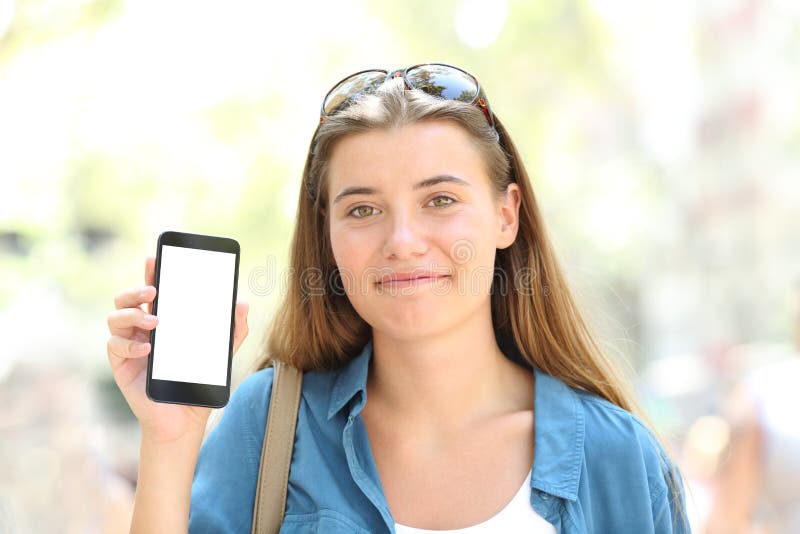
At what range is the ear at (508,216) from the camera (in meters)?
2.48

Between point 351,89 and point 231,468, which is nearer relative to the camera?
point 231,468

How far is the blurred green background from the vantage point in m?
4.18

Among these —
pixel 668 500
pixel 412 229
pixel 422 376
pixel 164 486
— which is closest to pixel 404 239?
pixel 412 229

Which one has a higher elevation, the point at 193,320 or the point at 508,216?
the point at 508,216

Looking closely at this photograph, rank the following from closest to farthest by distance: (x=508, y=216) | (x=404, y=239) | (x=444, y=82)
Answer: (x=404, y=239) → (x=444, y=82) → (x=508, y=216)

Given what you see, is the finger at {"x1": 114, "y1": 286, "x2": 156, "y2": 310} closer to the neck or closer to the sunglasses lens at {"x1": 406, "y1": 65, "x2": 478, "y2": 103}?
the neck

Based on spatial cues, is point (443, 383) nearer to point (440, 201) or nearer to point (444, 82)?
point (440, 201)

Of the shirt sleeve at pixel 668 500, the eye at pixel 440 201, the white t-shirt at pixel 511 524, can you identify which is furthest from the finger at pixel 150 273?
the shirt sleeve at pixel 668 500

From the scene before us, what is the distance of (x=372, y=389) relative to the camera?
252cm

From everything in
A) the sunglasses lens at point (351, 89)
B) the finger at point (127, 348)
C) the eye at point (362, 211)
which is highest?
the sunglasses lens at point (351, 89)

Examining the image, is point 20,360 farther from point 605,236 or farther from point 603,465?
point 605,236

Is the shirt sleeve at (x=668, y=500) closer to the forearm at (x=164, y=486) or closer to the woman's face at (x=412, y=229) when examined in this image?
the woman's face at (x=412, y=229)

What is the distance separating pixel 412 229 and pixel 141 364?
74 cm

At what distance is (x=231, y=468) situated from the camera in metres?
2.24
